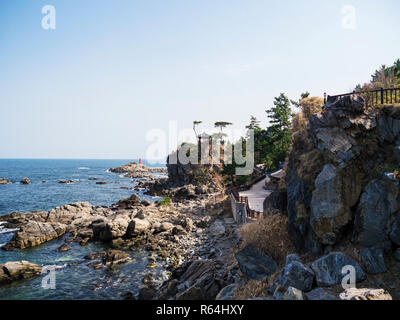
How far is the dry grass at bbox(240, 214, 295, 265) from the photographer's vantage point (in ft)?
40.4

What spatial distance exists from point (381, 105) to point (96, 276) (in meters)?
19.8

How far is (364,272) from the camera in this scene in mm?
8648

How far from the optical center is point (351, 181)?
34.0 feet

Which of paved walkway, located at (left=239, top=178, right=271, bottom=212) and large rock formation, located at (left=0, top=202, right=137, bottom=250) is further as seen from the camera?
large rock formation, located at (left=0, top=202, right=137, bottom=250)

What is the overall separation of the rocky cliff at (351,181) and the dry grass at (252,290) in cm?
290

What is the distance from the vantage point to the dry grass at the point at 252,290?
31.8 ft

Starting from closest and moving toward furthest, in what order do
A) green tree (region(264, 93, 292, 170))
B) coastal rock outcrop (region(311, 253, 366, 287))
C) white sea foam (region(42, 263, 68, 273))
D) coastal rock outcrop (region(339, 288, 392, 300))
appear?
coastal rock outcrop (region(339, 288, 392, 300))
coastal rock outcrop (region(311, 253, 366, 287))
white sea foam (region(42, 263, 68, 273))
green tree (region(264, 93, 292, 170))

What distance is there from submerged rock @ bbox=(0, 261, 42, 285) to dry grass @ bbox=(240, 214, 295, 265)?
50.5ft

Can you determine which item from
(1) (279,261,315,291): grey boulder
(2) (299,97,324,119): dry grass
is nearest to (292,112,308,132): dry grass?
(2) (299,97,324,119): dry grass

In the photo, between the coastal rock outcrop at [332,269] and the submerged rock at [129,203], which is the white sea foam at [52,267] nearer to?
the coastal rock outcrop at [332,269]

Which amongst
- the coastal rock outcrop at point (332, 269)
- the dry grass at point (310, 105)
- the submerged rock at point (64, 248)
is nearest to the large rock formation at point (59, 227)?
the submerged rock at point (64, 248)

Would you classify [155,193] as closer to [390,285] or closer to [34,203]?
[34,203]

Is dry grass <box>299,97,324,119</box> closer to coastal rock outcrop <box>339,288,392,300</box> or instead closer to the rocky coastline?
coastal rock outcrop <box>339,288,392,300</box>
